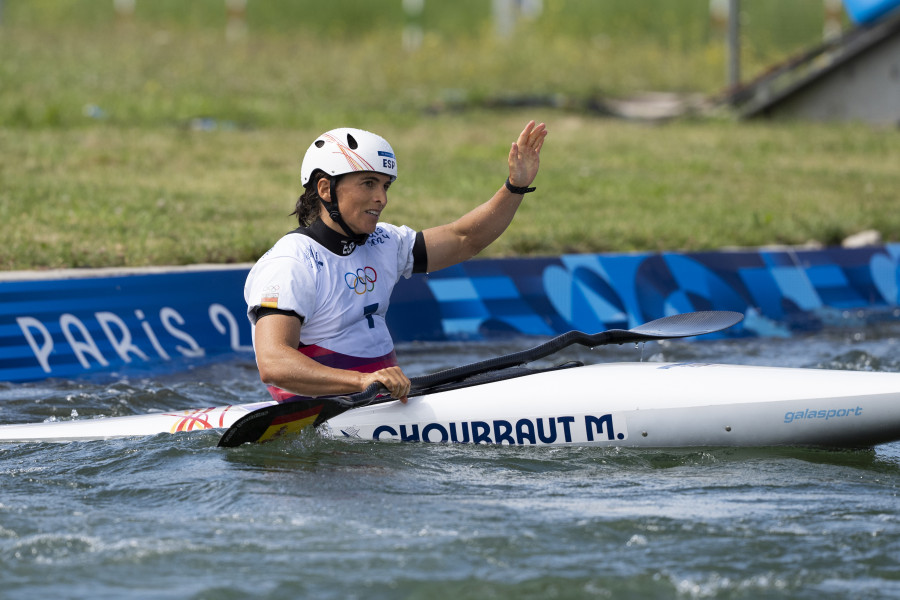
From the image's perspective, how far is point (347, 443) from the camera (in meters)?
5.21

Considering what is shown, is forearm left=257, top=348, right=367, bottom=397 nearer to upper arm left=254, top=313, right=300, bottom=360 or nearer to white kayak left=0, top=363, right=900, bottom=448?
upper arm left=254, top=313, right=300, bottom=360

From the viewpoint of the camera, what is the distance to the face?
5164 mm

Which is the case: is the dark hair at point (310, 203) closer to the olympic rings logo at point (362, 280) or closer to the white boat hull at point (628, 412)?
the olympic rings logo at point (362, 280)

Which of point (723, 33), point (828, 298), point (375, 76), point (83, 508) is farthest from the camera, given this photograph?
point (723, 33)

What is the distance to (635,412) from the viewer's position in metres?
5.18

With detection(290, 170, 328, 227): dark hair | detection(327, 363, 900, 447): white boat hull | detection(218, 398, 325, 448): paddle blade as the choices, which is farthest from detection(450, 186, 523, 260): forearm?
detection(218, 398, 325, 448): paddle blade

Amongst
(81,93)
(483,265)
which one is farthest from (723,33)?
(483,265)

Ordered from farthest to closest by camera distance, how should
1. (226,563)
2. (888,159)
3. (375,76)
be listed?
(375,76), (888,159), (226,563)

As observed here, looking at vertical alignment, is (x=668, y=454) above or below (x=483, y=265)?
below

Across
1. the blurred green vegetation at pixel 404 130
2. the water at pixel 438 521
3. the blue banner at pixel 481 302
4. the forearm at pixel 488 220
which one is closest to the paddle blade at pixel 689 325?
the water at pixel 438 521

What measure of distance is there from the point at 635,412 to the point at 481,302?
365cm

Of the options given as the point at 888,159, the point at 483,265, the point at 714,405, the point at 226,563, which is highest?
the point at 888,159

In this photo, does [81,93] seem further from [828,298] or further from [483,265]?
[828,298]

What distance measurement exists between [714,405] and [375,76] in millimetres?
14433
